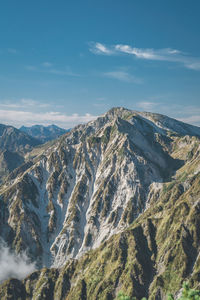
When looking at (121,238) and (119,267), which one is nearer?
(119,267)

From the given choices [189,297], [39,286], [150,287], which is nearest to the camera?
[189,297]

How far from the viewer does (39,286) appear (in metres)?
161

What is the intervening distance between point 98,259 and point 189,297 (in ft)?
490

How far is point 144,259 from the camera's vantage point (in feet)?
493

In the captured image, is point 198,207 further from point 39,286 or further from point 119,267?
point 39,286

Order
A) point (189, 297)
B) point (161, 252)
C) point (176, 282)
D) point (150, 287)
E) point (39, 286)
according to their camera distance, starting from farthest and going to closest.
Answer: point (39, 286)
point (161, 252)
point (150, 287)
point (176, 282)
point (189, 297)

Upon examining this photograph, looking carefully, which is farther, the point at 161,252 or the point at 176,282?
the point at 161,252

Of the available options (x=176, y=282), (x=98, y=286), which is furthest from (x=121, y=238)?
(x=176, y=282)

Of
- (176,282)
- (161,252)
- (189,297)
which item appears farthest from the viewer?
(161,252)

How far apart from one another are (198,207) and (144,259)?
47297mm

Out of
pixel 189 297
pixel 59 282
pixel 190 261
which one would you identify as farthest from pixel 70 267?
pixel 189 297

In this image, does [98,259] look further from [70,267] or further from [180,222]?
[180,222]

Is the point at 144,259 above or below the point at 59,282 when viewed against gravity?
above

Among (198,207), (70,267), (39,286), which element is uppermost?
(198,207)
